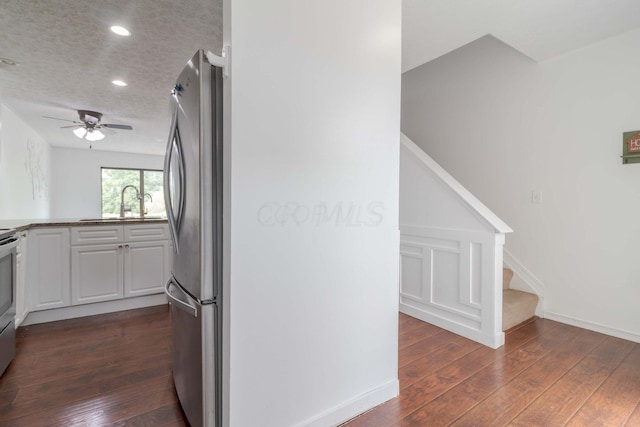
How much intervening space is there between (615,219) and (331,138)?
8.47 feet

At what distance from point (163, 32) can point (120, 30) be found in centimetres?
30

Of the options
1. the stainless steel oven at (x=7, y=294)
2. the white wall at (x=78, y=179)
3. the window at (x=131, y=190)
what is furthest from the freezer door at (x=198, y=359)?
the white wall at (x=78, y=179)

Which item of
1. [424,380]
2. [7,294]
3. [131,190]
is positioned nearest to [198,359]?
[424,380]

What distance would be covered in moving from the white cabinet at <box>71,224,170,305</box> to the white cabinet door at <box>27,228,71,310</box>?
Result: 2.3 inches

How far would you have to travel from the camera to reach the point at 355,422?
5.08 ft

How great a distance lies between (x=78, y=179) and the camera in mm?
7016

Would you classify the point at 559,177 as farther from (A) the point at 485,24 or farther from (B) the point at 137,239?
(B) the point at 137,239

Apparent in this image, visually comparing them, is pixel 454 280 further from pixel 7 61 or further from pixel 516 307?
pixel 7 61

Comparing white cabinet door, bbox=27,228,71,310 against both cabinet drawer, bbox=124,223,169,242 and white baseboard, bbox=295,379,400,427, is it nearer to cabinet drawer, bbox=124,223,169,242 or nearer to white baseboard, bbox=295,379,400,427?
cabinet drawer, bbox=124,223,169,242

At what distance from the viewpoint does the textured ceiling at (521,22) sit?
83.6 inches

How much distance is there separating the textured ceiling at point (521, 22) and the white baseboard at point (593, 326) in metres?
2.38

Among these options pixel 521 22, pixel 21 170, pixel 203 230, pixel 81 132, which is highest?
pixel 521 22

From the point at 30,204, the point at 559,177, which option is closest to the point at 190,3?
the point at 559,177

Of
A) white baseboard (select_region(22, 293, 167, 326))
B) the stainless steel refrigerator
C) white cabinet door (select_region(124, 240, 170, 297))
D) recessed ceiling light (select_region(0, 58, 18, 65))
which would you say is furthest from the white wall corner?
recessed ceiling light (select_region(0, 58, 18, 65))
